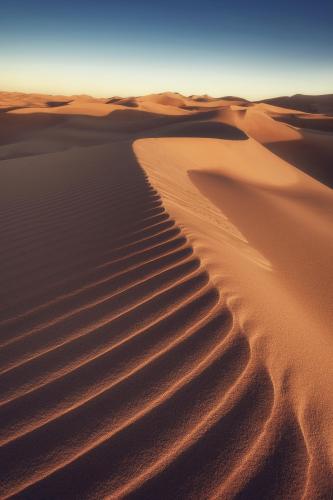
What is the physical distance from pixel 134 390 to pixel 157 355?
0.69 feet

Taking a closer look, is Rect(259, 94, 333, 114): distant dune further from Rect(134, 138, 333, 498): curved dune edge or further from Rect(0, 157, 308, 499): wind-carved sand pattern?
Rect(0, 157, 308, 499): wind-carved sand pattern

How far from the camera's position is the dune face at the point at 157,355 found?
1202 millimetres

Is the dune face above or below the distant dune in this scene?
below

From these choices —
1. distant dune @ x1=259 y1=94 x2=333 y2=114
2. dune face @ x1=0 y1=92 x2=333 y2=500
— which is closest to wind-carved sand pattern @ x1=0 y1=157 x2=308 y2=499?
dune face @ x1=0 y1=92 x2=333 y2=500

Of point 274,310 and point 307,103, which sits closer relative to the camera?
point 274,310

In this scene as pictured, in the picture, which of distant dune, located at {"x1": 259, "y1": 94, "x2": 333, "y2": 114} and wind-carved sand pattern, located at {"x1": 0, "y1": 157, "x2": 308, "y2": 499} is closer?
wind-carved sand pattern, located at {"x1": 0, "y1": 157, "x2": 308, "y2": 499}

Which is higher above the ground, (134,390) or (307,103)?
(307,103)

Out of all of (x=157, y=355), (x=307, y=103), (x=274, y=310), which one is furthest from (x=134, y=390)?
(x=307, y=103)

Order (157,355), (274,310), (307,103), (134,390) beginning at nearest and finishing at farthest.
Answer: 1. (134,390)
2. (157,355)
3. (274,310)
4. (307,103)

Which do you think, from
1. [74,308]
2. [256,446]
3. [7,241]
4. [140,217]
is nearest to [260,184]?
[140,217]

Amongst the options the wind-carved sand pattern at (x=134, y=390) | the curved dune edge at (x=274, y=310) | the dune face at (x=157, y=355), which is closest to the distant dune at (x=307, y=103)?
the curved dune edge at (x=274, y=310)

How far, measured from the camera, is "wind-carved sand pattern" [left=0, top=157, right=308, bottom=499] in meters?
1.18

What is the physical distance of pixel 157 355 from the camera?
63.8 inches

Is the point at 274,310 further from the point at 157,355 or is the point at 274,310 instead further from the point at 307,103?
the point at 307,103
